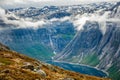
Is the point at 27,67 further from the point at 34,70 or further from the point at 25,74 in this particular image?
the point at 25,74

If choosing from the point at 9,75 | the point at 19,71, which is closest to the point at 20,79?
the point at 9,75

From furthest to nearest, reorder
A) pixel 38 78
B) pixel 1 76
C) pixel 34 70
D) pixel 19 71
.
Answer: pixel 34 70 < pixel 19 71 < pixel 38 78 < pixel 1 76

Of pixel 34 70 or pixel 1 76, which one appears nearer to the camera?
pixel 1 76

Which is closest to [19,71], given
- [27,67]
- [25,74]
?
[25,74]

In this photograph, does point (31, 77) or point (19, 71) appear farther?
point (19, 71)

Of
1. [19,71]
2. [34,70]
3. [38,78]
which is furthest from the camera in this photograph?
[34,70]

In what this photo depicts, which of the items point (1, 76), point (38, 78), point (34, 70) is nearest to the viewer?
point (1, 76)

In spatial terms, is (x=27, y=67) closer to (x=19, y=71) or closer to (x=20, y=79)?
(x=19, y=71)

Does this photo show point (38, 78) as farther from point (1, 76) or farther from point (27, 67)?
point (27, 67)
